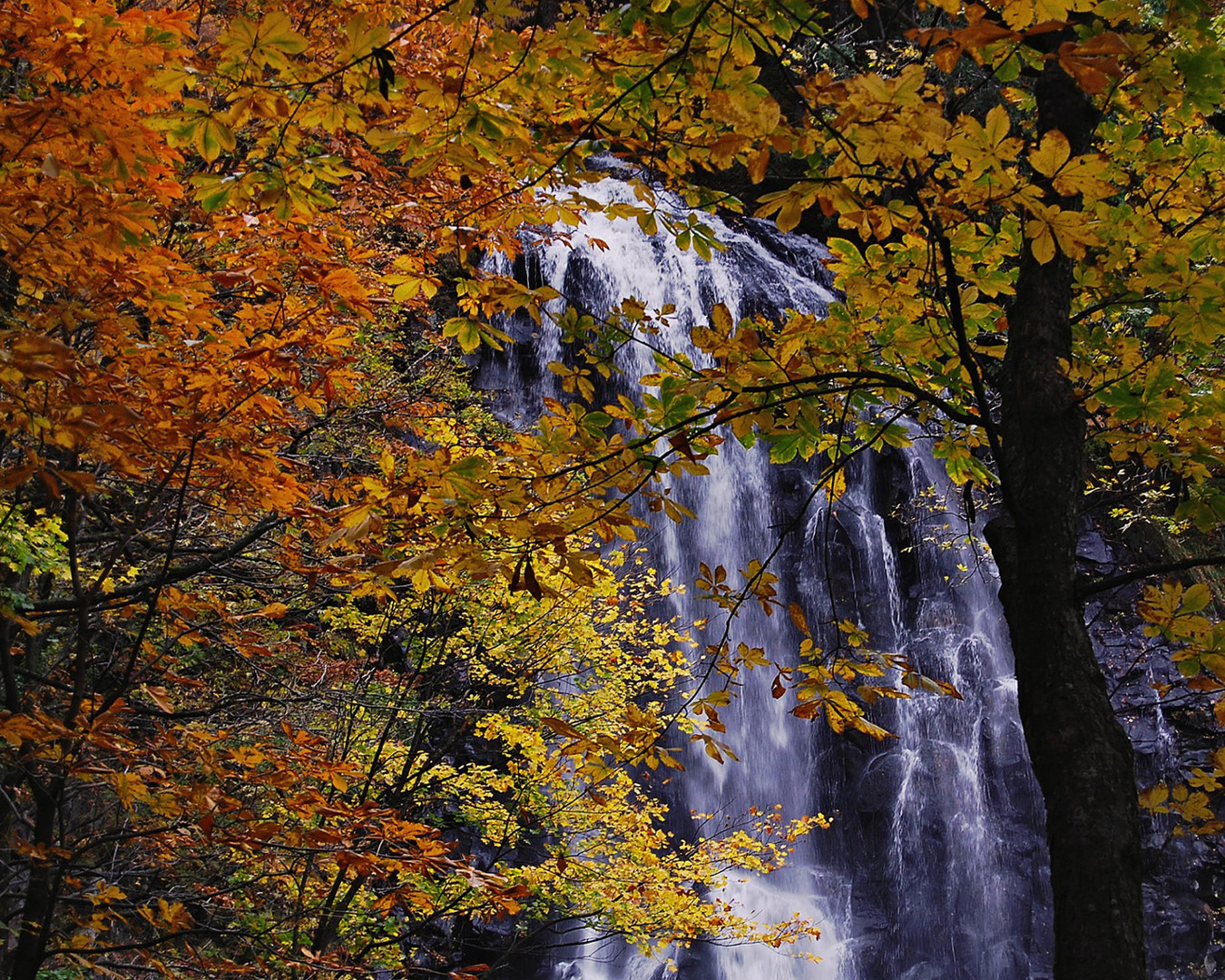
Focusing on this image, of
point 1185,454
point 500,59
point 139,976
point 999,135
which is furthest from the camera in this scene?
point 139,976

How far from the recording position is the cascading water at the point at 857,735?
12.1 m

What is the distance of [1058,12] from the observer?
66.6 inches

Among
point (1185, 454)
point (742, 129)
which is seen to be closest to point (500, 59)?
point (742, 129)

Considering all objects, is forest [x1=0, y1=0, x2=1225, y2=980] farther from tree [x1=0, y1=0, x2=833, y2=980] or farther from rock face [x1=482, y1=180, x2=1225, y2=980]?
rock face [x1=482, y1=180, x2=1225, y2=980]

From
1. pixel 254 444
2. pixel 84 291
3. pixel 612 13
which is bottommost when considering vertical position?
pixel 254 444

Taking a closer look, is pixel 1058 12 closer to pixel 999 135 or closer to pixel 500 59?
pixel 999 135

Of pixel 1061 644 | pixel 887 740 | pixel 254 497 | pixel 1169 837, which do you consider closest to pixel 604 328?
pixel 1061 644

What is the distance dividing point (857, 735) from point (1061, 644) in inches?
484

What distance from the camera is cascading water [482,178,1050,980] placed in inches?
477

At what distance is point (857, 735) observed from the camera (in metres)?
13.7

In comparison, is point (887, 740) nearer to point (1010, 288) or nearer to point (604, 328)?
point (1010, 288)

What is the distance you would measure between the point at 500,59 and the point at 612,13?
1.13 feet

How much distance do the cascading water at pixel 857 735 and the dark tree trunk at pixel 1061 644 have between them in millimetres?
8435

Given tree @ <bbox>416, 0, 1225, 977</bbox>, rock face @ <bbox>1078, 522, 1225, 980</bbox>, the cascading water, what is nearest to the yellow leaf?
tree @ <bbox>416, 0, 1225, 977</bbox>
